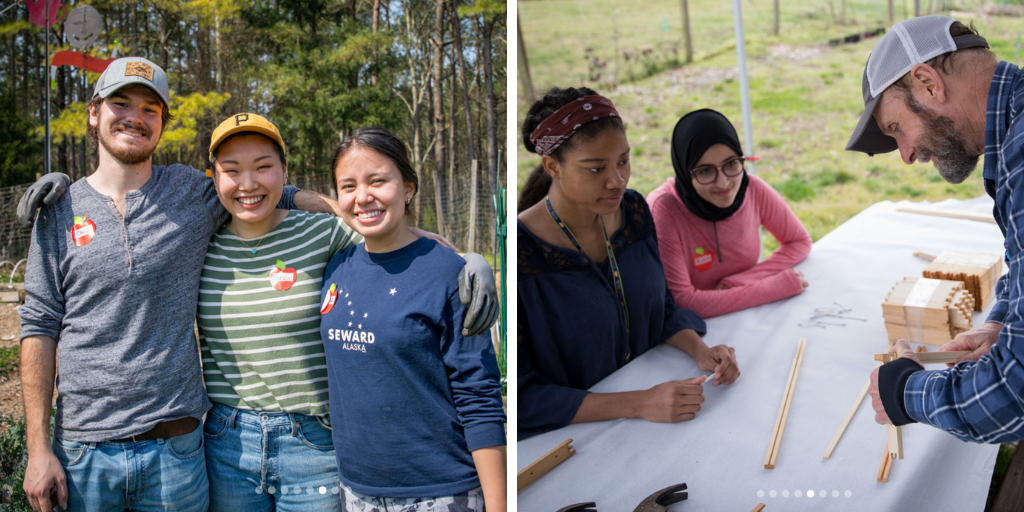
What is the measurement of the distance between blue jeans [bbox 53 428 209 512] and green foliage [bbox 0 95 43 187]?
38.1 inches

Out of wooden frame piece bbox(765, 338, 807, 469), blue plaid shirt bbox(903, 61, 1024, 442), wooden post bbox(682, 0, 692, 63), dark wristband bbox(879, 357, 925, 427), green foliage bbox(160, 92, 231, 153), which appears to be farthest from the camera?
wooden post bbox(682, 0, 692, 63)

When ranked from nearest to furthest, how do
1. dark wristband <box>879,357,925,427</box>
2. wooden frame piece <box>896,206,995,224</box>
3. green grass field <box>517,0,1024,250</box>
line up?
dark wristband <box>879,357,925,427</box> < wooden frame piece <box>896,206,995,224</box> < green grass field <box>517,0,1024,250</box>

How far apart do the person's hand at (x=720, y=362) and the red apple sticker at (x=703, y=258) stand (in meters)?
0.66

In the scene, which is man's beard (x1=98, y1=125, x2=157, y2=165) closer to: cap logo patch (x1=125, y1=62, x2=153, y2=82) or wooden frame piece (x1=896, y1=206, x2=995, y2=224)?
cap logo patch (x1=125, y1=62, x2=153, y2=82)

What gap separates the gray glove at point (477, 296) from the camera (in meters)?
1.64

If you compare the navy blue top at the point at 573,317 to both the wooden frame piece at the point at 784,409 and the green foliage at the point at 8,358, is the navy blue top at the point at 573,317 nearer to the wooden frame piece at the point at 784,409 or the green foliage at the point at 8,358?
the wooden frame piece at the point at 784,409

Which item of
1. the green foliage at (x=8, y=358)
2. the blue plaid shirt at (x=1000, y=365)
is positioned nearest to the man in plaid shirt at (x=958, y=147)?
the blue plaid shirt at (x=1000, y=365)

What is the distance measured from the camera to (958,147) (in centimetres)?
160

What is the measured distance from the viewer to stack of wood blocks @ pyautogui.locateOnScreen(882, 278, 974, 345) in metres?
2.42

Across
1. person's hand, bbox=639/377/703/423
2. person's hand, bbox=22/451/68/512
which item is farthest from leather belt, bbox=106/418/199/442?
person's hand, bbox=639/377/703/423

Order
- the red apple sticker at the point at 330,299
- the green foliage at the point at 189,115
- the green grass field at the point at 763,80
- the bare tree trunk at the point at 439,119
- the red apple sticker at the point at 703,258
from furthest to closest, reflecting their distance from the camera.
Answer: the green grass field at the point at 763,80, the red apple sticker at the point at 703,258, the bare tree trunk at the point at 439,119, the green foliage at the point at 189,115, the red apple sticker at the point at 330,299

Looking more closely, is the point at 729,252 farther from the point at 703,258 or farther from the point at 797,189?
the point at 797,189

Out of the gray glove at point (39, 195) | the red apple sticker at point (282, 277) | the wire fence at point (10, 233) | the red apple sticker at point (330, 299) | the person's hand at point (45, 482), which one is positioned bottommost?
the person's hand at point (45, 482)

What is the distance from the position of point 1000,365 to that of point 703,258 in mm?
1698
